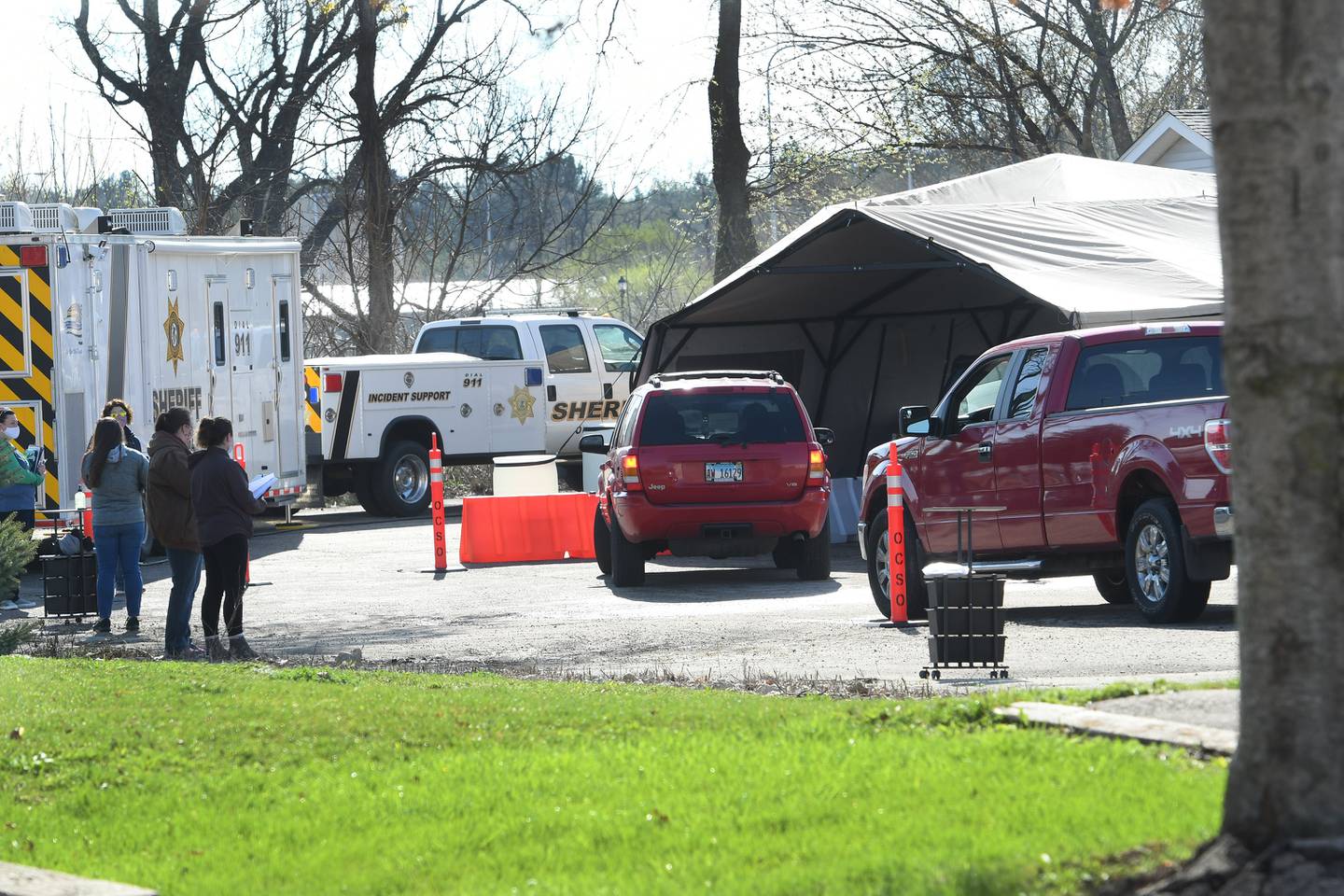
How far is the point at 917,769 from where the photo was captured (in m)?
6.77

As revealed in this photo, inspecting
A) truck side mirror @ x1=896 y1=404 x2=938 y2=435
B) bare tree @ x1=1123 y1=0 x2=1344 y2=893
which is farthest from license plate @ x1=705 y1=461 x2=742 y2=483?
bare tree @ x1=1123 y1=0 x2=1344 y2=893

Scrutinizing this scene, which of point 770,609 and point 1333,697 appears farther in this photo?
point 770,609

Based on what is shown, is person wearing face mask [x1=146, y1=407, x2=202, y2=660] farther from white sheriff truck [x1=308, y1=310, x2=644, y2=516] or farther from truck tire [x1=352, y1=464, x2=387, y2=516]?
truck tire [x1=352, y1=464, x2=387, y2=516]

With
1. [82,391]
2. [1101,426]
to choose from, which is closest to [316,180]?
[82,391]

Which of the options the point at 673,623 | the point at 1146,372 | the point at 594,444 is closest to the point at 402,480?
the point at 594,444

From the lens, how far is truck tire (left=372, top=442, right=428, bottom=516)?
25703 millimetres

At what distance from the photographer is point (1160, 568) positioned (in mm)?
12492

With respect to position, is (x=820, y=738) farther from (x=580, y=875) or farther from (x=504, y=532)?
(x=504, y=532)

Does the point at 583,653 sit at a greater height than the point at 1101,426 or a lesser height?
lesser

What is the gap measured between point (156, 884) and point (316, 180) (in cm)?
3159

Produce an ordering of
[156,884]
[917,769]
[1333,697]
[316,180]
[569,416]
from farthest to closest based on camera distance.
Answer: [316,180]
[569,416]
[917,769]
[156,884]
[1333,697]

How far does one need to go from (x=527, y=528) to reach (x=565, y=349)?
741 centimetres

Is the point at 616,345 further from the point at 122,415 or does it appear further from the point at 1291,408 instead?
the point at 1291,408

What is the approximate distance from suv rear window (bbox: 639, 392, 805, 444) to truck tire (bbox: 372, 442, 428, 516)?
30.1ft
